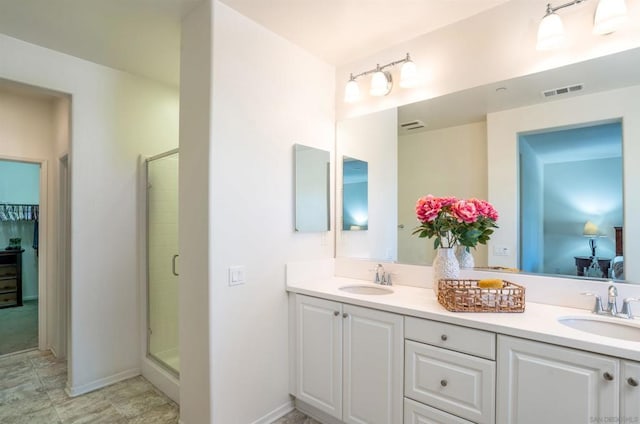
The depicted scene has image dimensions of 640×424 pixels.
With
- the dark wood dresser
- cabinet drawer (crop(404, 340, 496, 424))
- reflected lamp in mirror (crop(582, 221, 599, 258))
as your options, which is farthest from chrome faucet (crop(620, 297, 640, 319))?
the dark wood dresser

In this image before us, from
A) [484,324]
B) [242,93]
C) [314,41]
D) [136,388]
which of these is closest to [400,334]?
[484,324]

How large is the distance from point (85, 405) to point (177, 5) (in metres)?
2.76

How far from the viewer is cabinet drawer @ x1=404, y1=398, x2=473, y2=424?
146 cm

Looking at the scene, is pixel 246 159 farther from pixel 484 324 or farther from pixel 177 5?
pixel 484 324

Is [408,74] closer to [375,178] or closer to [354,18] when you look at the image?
[354,18]

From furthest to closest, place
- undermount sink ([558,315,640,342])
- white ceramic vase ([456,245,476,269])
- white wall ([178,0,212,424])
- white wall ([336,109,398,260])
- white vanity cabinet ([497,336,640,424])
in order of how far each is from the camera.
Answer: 1. white wall ([336,109,398,260])
2. white ceramic vase ([456,245,476,269])
3. white wall ([178,0,212,424])
4. undermount sink ([558,315,640,342])
5. white vanity cabinet ([497,336,640,424])

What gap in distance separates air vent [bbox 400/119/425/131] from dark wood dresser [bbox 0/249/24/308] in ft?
21.2

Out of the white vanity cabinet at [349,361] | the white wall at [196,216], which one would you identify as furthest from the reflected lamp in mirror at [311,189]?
the white wall at [196,216]

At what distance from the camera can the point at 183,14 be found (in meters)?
1.93

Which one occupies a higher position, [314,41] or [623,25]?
[314,41]

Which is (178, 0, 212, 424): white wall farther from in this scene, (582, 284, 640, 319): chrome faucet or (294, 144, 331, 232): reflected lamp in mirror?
(582, 284, 640, 319): chrome faucet

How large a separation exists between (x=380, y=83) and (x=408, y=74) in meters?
0.21

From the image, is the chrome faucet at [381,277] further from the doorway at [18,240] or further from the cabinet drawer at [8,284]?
the cabinet drawer at [8,284]

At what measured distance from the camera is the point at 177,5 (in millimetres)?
1841
